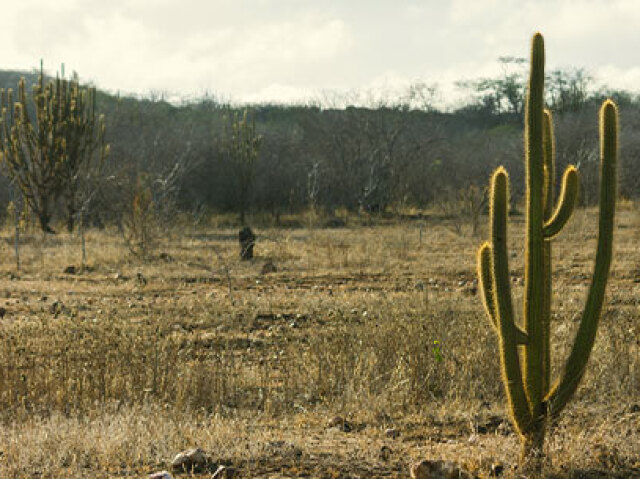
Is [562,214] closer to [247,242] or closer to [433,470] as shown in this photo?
[433,470]

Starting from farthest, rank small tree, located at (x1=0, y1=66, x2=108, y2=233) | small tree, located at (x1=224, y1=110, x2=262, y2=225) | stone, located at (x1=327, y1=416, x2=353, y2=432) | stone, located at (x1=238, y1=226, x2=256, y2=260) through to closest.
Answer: small tree, located at (x1=224, y1=110, x2=262, y2=225) < small tree, located at (x1=0, y1=66, x2=108, y2=233) < stone, located at (x1=238, y1=226, x2=256, y2=260) < stone, located at (x1=327, y1=416, x2=353, y2=432)

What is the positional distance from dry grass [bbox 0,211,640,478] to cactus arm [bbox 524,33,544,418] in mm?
414

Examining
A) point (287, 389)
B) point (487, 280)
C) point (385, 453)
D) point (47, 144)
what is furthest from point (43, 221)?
point (487, 280)

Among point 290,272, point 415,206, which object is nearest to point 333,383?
point 290,272

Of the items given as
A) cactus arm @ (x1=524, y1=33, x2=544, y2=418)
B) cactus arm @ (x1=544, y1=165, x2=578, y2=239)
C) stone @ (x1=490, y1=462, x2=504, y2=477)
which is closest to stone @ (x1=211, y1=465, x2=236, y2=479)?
stone @ (x1=490, y1=462, x2=504, y2=477)

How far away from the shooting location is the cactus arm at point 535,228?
376 cm

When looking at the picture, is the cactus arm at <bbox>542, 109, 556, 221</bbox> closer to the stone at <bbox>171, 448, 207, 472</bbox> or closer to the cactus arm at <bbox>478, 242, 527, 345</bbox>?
the cactus arm at <bbox>478, 242, 527, 345</bbox>

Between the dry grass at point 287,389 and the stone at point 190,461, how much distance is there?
11 cm

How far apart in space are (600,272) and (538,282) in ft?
0.98

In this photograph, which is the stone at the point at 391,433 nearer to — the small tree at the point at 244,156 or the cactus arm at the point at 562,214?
the cactus arm at the point at 562,214

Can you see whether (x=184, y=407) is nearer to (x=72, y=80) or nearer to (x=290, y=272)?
(x=290, y=272)

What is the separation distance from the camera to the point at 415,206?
29.0 m

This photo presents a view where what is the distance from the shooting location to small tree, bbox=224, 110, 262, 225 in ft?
84.9

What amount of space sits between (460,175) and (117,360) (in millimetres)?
25273
